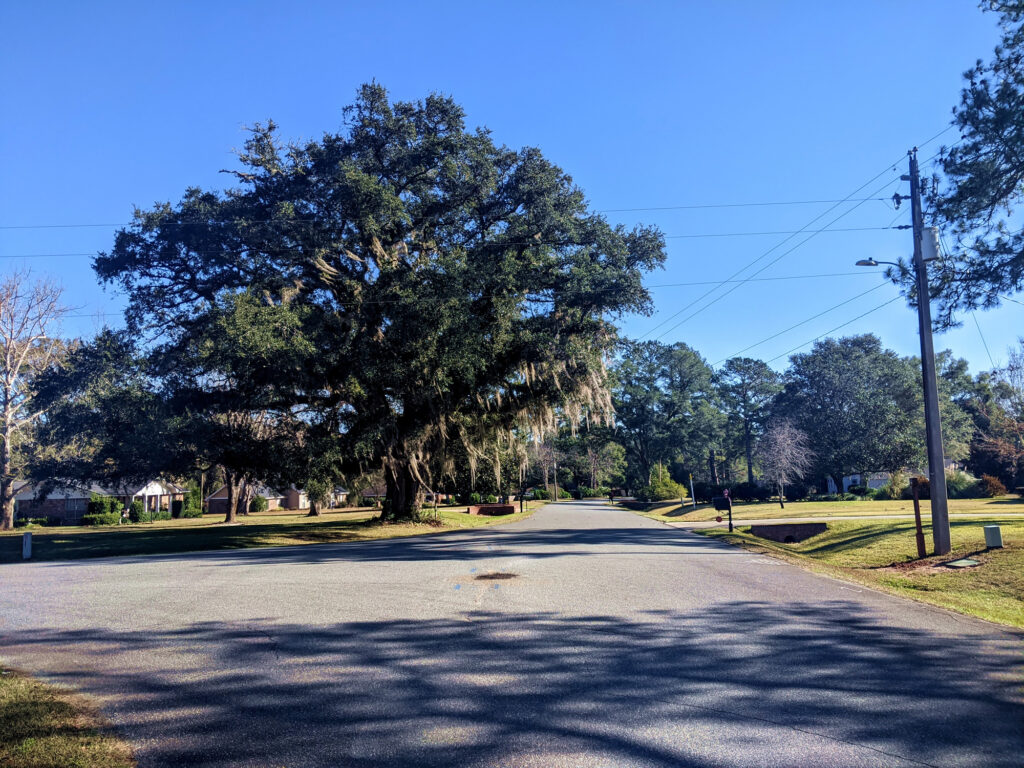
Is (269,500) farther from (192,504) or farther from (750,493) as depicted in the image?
(750,493)

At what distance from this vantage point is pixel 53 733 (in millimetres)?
4758

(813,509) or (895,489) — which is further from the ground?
(895,489)

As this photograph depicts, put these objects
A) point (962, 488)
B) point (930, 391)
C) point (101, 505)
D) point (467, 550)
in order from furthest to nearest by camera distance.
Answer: point (101, 505) → point (962, 488) → point (467, 550) → point (930, 391)

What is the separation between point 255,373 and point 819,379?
47.8 m

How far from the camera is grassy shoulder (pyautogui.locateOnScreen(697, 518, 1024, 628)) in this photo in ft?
33.0

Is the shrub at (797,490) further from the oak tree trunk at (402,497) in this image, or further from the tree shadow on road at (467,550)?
the tree shadow on road at (467,550)

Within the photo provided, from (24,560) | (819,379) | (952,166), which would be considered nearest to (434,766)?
(952,166)

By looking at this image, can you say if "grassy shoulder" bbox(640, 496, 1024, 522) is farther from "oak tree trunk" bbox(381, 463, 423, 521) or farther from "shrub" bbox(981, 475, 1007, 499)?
"oak tree trunk" bbox(381, 463, 423, 521)

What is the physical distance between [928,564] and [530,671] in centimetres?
1090

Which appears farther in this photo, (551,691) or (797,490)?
(797,490)

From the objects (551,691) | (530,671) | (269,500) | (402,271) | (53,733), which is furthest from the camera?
(269,500)

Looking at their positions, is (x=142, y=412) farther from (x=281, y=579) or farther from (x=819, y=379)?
(x=819, y=379)

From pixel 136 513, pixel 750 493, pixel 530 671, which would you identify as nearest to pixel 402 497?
pixel 530 671

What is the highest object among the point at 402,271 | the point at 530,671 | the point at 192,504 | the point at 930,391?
the point at 402,271
